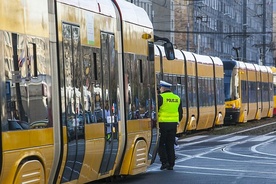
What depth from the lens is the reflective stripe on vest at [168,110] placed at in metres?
16.3

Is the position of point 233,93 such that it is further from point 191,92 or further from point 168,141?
point 168,141

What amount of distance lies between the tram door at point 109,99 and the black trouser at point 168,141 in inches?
135

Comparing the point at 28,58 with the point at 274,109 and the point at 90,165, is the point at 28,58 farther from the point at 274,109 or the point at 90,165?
the point at 274,109

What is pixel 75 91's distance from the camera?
441 inches

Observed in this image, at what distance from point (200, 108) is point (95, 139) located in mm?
20905

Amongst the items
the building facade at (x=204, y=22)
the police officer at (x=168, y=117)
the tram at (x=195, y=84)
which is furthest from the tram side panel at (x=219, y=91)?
the building facade at (x=204, y=22)

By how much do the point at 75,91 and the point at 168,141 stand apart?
17.8 feet

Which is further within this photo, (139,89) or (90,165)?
(139,89)

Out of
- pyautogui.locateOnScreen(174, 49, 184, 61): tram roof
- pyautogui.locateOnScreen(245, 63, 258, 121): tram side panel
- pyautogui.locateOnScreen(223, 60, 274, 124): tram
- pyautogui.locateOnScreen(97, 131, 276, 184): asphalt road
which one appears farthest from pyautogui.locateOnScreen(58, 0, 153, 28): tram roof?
pyautogui.locateOnScreen(245, 63, 258, 121): tram side panel

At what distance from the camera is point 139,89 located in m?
14.1

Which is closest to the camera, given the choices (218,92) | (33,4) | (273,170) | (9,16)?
(9,16)

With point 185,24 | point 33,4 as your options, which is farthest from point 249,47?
point 33,4

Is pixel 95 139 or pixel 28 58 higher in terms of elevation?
pixel 28 58

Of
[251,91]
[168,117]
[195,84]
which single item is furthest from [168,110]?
[251,91]
